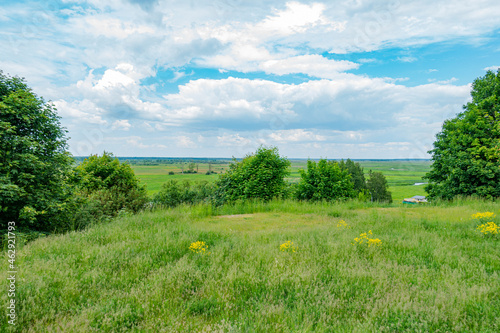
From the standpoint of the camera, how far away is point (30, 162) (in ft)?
21.7

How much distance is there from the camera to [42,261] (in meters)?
4.39

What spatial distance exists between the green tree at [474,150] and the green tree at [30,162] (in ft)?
70.9

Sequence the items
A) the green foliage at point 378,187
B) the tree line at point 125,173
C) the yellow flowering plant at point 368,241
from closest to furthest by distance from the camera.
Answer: the yellow flowering plant at point 368,241
the tree line at point 125,173
the green foliage at point 378,187

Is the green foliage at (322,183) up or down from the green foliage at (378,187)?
up

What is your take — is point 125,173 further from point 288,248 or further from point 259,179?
point 288,248

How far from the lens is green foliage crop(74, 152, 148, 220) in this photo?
45.8ft

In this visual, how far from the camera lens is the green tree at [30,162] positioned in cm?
638

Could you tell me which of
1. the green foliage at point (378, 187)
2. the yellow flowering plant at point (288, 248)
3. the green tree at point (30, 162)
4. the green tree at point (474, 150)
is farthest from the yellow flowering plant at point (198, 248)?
the green foliage at point (378, 187)

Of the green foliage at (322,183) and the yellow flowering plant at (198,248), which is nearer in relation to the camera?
the yellow flowering plant at (198,248)

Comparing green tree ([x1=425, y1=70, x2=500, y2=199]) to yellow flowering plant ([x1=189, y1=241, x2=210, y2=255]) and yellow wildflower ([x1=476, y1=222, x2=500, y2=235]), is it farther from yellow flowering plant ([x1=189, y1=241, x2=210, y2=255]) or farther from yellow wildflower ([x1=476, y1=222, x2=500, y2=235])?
yellow flowering plant ([x1=189, y1=241, x2=210, y2=255])

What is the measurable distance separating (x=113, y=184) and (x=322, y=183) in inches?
518

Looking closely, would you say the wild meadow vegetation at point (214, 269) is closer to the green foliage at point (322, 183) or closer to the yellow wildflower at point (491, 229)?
the yellow wildflower at point (491, 229)

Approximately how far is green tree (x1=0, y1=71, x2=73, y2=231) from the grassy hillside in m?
1.46

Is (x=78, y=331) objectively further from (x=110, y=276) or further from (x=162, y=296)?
(x=110, y=276)
